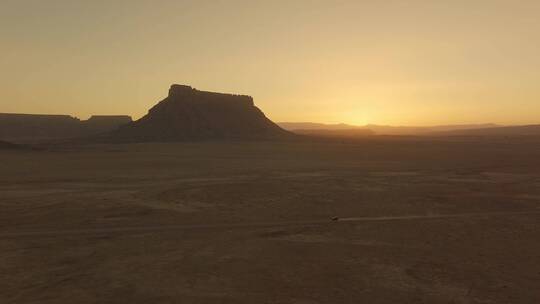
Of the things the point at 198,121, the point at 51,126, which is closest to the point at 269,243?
the point at 198,121

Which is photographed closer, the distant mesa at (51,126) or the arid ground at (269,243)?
the arid ground at (269,243)

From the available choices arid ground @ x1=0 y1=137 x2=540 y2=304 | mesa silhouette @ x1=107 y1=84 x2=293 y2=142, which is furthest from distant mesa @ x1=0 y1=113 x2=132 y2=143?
arid ground @ x1=0 y1=137 x2=540 y2=304

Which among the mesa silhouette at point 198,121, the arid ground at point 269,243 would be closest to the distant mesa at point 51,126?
the mesa silhouette at point 198,121

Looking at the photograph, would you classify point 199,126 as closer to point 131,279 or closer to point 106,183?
point 106,183

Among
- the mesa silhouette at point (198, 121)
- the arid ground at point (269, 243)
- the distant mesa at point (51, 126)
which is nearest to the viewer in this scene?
the arid ground at point (269, 243)

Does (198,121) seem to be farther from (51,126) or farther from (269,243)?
(269,243)

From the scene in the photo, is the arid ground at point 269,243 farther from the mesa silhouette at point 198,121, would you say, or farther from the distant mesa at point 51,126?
the distant mesa at point 51,126

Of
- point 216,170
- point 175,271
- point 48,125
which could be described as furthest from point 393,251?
point 48,125
